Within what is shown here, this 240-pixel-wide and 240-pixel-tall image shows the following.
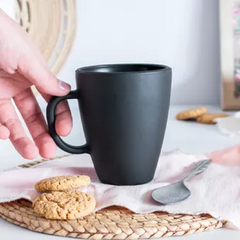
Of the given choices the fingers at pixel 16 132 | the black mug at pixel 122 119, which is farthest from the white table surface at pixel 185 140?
the black mug at pixel 122 119

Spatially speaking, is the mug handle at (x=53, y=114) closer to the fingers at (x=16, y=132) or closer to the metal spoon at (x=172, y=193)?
the fingers at (x=16, y=132)

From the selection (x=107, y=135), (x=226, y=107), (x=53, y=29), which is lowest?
(x=226, y=107)

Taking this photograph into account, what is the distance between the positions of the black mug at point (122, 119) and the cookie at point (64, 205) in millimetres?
94

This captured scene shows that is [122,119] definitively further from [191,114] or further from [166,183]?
[191,114]

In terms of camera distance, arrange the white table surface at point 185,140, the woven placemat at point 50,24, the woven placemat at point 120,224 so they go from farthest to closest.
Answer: the woven placemat at point 50,24 → the white table surface at point 185,140 → the woven placemat at point 120,224

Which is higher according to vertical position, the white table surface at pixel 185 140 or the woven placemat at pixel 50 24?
the woven placemat at pixel 50 24

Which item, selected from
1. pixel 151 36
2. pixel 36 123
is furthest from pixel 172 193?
pixel 151 36

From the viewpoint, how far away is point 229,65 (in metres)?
1.29

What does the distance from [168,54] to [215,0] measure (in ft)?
0.59

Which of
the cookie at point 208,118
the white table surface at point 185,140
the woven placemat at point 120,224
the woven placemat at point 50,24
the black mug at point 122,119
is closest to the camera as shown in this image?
the woven placemat at point 120,224

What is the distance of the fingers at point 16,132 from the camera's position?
2.13 feet

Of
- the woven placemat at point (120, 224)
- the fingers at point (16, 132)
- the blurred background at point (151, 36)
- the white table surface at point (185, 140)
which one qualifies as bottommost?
the white table surface at point (185, 140)

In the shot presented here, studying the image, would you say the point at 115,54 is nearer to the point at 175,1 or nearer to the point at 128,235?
the point at 175,1

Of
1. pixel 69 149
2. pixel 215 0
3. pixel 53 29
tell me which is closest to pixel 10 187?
pixel 69 149
